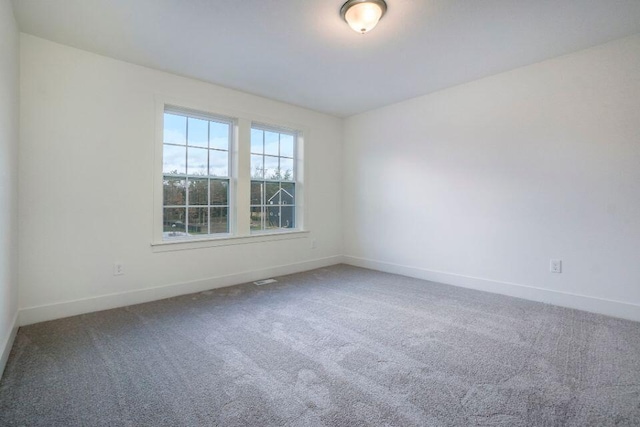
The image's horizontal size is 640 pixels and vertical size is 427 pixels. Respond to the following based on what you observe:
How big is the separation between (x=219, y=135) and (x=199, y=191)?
0.80 metres

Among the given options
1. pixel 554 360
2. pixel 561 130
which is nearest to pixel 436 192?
pixel 561 130

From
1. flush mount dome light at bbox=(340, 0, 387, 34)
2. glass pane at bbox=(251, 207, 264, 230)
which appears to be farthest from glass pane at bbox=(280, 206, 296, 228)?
flush mount dome light at bbox=(340, 0, 387, 34)

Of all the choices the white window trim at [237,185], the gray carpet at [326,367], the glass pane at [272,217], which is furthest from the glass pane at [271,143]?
the gray carpet at [326,367]

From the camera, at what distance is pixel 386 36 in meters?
2.72

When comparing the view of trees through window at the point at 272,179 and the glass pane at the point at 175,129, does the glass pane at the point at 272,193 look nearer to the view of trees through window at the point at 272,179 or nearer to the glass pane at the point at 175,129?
the view of trees through window at the point at 272,179

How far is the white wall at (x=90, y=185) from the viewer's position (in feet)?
A: 8.87

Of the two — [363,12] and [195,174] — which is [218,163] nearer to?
[195,174]

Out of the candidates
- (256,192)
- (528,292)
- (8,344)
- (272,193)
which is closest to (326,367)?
(8,344)

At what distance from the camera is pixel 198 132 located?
3809mm

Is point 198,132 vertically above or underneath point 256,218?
above

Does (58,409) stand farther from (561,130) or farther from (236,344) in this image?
(561,130)

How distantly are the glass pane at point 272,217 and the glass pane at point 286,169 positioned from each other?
495mm

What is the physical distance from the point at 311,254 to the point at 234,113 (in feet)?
7.96

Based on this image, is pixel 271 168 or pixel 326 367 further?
pixel 271 168
